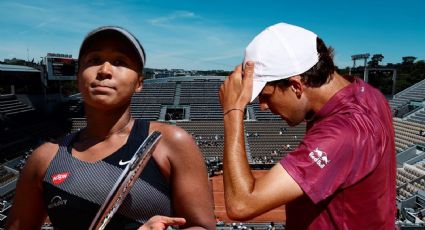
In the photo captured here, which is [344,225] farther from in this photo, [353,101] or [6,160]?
[6,160]

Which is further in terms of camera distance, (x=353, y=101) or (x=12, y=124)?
(x=12, y=124)

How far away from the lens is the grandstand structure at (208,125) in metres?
27.7

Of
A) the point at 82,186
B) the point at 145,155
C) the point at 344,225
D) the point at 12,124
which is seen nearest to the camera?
the point at 145,155

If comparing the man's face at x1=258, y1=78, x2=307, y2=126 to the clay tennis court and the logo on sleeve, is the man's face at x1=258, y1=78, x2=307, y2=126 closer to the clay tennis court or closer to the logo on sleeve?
the logo on sleeve

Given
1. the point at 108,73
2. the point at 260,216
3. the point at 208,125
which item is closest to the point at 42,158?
the point at 108,73

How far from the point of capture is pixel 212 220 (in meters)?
1.72

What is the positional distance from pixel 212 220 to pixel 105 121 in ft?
2.36

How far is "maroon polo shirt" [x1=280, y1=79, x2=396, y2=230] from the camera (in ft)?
5.40

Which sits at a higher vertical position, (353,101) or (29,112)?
(353,101)

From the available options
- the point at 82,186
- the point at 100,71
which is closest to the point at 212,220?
the point at 82,186

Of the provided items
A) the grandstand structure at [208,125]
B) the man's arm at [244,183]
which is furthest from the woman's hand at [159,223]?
the grandstand structure at [208,125]

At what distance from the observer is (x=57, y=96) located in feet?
155

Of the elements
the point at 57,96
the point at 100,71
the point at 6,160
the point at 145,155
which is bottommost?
the point at 6,160

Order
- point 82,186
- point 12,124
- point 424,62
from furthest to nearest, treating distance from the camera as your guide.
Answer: point 424,62
point 12,124
point 82,186
